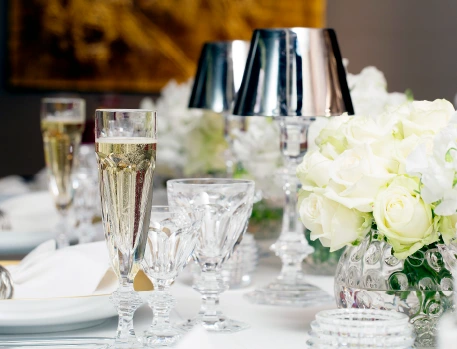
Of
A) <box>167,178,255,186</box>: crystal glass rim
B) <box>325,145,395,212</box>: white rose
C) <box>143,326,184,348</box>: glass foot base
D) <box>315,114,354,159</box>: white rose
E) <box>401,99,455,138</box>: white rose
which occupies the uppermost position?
<box>401,99,455,138</box>: white rose

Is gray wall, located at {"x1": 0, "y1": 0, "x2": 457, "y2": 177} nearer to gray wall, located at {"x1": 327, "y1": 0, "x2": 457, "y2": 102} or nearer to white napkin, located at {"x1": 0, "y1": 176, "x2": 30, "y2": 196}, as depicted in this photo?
gray wall, located at {"x1": 327, "y1": 0, "x2": 457, "y2": 102}

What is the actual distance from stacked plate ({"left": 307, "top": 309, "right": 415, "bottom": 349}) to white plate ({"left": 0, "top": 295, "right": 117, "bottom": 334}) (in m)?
0.33

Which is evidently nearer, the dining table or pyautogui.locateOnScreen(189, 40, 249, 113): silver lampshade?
the dining table

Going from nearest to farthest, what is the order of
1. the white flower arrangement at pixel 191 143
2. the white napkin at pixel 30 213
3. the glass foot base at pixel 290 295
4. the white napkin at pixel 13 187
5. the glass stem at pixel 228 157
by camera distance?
1. the glass foot base at pixel 290 295
2. the white napkin at pixel 30 213
3. the glass stem at pixel 228 157
4. the white flower arrangement at pixel 191 143
5. the white napkin at pixel 13 187

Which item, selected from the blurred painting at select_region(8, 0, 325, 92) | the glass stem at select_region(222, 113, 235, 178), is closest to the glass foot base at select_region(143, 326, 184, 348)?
the glass stem at select_region(222, 113, 235, 178)

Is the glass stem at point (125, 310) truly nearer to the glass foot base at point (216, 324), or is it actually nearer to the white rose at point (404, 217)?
the glass foot base at point (216, 324)

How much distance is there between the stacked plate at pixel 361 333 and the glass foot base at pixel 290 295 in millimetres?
440

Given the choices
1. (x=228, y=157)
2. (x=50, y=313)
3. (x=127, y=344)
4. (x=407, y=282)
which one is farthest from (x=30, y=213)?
(x=407, y=282)

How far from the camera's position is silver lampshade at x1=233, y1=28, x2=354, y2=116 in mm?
1499

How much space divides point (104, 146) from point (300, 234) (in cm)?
56

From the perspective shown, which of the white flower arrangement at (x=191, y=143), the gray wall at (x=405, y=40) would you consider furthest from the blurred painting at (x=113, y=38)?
the white flower arrangement at (x=191, y=143)

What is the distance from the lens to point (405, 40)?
5082mm

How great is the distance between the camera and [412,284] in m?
1.14

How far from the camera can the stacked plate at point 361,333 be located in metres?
0.97
